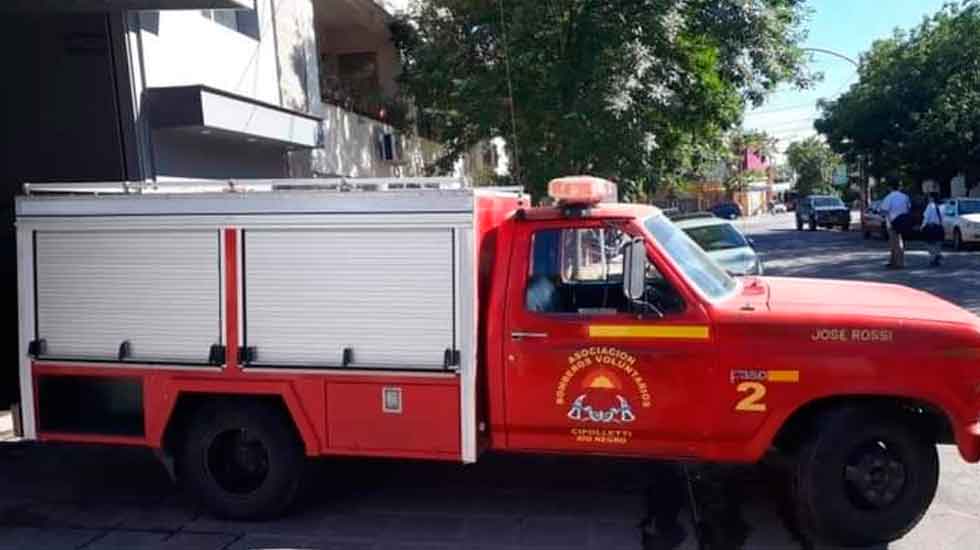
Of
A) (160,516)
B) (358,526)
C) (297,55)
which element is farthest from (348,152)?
(358,526)

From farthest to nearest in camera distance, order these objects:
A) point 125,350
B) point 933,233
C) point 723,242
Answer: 1. point 933,233
2. point 723,242
3. point 125,350

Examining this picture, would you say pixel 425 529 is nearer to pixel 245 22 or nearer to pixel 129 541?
pixel 129 541

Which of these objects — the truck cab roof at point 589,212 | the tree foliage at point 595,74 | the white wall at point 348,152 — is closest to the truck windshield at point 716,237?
the tree foliage at point 595,74

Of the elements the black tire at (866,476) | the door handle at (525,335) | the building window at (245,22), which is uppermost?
the building window at (245,22)

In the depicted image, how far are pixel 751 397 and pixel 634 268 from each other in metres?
0.98

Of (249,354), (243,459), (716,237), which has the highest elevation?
(716,237)

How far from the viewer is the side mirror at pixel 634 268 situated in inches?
197

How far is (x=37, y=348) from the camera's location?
6035 millimetres

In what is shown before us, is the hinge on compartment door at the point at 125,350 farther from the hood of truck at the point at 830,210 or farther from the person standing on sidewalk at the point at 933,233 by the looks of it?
the hood of truck at the point at 830,210

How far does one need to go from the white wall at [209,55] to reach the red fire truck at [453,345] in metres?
5.11

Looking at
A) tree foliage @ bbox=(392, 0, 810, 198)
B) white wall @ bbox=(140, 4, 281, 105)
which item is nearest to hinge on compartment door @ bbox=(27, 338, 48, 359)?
white wall @ bbox=(140, 4, 281, 105)

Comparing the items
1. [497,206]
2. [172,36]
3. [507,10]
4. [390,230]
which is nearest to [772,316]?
[497,206]

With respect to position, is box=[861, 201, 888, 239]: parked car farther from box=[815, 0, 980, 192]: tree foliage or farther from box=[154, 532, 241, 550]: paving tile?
box=[154, 532, 241, 550]: paving tile

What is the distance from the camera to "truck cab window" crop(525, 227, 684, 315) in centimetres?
536
